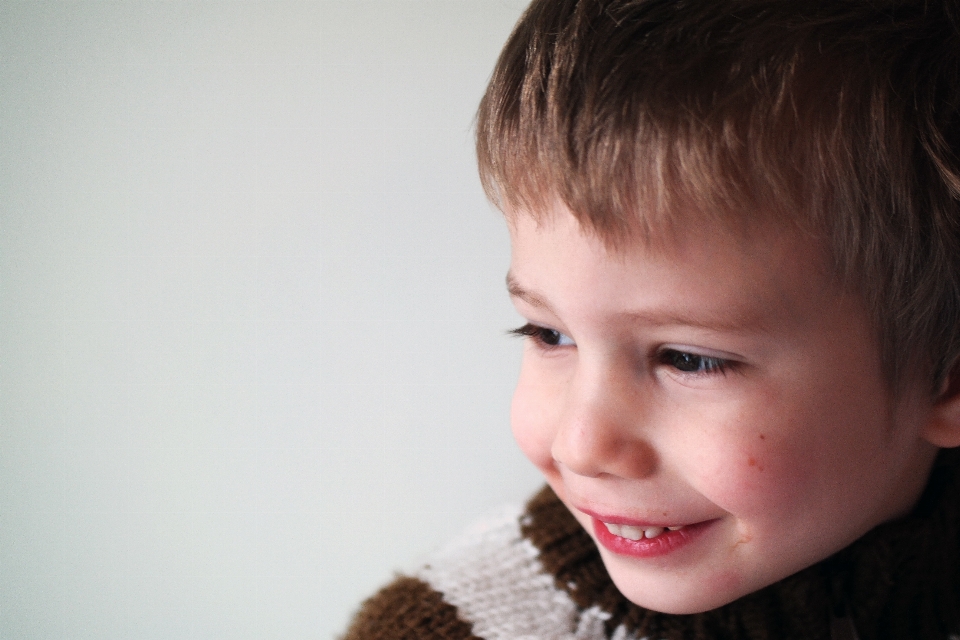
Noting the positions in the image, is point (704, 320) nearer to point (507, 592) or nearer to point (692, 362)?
point (692, 362)

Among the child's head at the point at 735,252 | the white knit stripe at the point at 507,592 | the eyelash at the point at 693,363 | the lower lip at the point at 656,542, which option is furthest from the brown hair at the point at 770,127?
the white knit stripe at the point at 507,592

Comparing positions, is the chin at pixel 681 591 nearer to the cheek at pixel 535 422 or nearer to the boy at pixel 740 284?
the boy at pixel 740 284

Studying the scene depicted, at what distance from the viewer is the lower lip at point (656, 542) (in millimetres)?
737

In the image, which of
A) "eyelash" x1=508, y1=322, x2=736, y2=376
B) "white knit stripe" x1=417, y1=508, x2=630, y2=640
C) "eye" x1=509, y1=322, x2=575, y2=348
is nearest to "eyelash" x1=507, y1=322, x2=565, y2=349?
"eye" x1=509, y1=322, x2=575, y2=348

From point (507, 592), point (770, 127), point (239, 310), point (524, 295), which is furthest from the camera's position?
point (239, 310)

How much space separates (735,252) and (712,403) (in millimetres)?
124

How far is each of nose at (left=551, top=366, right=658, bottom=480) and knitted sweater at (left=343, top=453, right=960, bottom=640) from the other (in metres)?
0.21

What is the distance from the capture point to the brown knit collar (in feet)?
2.61

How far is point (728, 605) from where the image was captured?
816 mm

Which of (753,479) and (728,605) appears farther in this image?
(728,605)

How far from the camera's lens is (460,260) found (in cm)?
118

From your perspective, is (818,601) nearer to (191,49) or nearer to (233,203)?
(233,203)

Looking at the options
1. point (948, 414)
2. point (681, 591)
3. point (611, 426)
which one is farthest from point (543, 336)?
point (948, 414)

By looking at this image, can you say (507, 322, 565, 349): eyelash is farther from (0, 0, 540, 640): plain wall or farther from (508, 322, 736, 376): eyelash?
(0, 0, 540, 640): plain wall
